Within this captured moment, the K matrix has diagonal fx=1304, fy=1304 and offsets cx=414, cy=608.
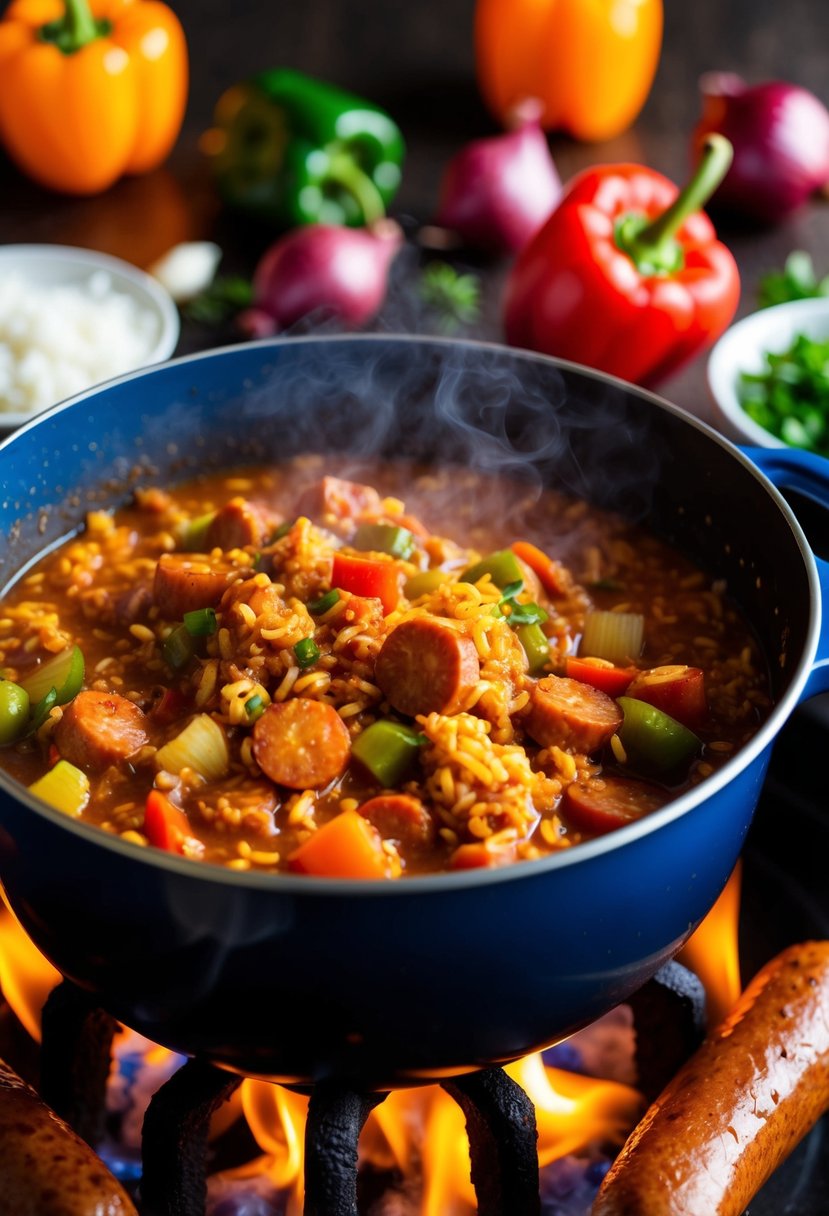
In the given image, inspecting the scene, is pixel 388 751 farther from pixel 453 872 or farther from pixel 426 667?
pixel 453 872

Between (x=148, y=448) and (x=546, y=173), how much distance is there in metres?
2.61

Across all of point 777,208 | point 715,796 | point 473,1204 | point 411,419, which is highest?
point 715,796

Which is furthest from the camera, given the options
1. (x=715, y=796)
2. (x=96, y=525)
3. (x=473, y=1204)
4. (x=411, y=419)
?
(x=411, y=419)

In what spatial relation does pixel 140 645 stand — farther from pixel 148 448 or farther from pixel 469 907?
pixel 469 907

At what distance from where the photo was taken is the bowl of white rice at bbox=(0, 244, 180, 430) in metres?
4.27

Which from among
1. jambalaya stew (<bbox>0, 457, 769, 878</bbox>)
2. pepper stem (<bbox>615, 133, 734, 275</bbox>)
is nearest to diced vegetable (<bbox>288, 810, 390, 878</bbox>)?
jambalaya stew (<bbox>0, 457, 769, 878</bbox>)

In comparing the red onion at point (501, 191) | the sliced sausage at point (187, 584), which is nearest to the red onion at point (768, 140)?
the red onion at point (501, 191)

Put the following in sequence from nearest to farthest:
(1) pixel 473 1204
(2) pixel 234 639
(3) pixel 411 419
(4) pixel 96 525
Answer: (2) pixel 234 639, (1) pixel 473 1204, (4) pixel 96 525, (3) pixel 411 419

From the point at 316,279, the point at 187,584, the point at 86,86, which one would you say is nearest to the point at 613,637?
the point at 187,584

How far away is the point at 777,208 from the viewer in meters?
5.45

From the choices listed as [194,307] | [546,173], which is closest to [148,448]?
[194,307]

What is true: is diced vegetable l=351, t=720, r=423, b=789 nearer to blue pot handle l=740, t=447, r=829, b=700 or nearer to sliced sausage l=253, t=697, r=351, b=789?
sliced sausage l=253, t=697, r=351, b=789

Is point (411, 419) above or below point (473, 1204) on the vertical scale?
above

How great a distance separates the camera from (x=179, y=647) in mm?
2809
